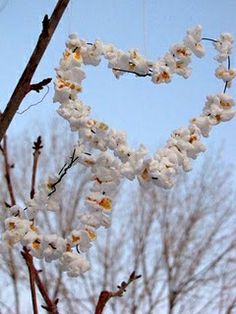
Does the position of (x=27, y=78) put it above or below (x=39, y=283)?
above

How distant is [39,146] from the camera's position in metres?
0.89

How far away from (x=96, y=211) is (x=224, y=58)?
302 mm

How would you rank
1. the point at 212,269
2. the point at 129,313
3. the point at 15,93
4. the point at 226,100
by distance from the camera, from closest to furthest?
the point at 15,93
the point at 226,100
the point at 129,313
the point at 212,269

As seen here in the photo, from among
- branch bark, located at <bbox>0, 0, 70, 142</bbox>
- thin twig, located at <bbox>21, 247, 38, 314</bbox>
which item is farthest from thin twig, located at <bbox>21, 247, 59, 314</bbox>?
branch bark, located at <bbox>0, 0, 70, 142</bbox>

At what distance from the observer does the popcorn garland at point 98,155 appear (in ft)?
2.49

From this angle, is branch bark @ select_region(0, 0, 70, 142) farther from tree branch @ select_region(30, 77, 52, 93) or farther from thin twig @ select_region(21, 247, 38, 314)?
thin twig @ select_region(21, 247, 38, 314)

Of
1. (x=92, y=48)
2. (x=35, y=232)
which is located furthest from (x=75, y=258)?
(x=92, y=48)

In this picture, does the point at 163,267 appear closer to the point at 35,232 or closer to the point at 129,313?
the point at 129,313

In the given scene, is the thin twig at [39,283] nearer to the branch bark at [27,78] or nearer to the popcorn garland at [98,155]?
the popcorn garland at [98,155]

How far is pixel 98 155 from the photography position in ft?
2.57

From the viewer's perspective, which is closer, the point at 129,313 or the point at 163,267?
the point at 129,313

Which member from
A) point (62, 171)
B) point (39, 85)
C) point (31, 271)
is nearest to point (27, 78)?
point (39, 85)

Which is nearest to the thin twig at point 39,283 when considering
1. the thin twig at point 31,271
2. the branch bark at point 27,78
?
the thin twig at point 31,271

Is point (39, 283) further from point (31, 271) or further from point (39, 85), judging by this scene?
point (39, 85)
